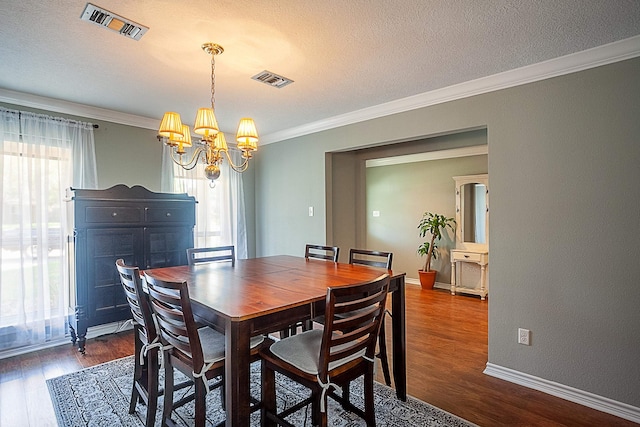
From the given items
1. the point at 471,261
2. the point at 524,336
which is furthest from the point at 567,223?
the point at 471,261

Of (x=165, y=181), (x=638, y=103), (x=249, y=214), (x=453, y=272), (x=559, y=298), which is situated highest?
(x=638, y=103)

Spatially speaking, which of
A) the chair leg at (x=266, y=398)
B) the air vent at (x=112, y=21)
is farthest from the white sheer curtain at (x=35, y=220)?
the chair leg at (x=266, y=398)

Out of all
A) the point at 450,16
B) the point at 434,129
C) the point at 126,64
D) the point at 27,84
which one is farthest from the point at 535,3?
the point at 27,84

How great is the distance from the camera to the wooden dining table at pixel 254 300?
139cm

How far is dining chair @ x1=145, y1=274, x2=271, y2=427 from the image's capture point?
1466mm

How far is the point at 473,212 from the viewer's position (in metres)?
5.38

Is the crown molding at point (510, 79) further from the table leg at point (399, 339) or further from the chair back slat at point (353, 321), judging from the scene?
the chair back slat at point (353, 321)

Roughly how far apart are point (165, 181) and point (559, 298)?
401 cm

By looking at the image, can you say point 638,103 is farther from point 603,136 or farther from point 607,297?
point 607,297

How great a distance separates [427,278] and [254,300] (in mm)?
4573

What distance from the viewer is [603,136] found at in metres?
2.18

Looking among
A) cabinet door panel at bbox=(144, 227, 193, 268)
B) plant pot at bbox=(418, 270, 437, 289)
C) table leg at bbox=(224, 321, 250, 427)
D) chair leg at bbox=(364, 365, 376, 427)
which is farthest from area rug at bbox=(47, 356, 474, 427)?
plant pot at bbox=(418, 270, 437, 289)

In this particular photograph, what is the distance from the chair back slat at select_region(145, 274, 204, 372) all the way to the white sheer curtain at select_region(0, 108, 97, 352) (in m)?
2.29

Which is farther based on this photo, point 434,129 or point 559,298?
point 434,129
